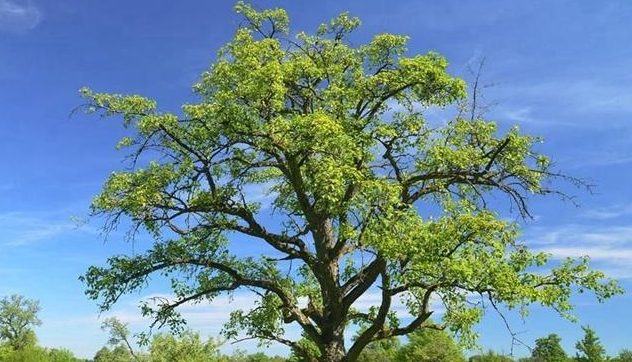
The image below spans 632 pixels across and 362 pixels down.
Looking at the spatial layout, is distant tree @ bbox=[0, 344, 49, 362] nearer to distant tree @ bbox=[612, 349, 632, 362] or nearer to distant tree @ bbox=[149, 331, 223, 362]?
distant tree @ bbox=[149, 331, 223, 362]

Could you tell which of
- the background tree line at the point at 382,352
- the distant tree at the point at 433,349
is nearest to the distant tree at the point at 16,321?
the background tree line at the point at 382,352

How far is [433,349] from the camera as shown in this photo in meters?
55.4

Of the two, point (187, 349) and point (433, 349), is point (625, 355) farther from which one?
point (187, 349)

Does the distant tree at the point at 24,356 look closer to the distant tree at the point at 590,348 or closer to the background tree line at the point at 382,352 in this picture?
the background tree line at the point at 382,352

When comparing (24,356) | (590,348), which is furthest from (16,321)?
(590,348)

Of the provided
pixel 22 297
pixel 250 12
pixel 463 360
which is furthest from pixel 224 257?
pixel 22 297

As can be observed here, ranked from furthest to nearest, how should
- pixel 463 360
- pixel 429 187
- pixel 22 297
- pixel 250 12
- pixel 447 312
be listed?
pixel 22 297, pixel 463 360, pixel 250 12, pixel 429 187, pixel 447 312

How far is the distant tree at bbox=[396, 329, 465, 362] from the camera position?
54.8m

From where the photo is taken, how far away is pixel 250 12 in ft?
71.1

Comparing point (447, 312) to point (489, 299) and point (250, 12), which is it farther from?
point (250, 12)

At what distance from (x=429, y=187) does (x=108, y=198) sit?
10.4 meters

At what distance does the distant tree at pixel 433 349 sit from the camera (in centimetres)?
5478

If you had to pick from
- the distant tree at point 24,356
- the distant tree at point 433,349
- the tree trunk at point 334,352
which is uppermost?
the distant tree at point 433,349

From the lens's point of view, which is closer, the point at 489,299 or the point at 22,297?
the point at 489,299
